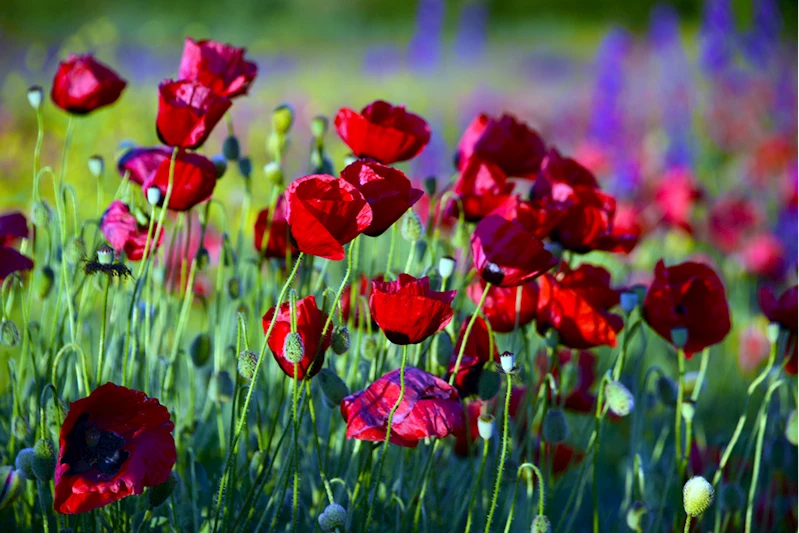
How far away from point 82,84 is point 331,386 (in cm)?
55

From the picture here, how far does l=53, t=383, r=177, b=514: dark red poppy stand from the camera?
0.74 meters

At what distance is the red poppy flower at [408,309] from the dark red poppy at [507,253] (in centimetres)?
10

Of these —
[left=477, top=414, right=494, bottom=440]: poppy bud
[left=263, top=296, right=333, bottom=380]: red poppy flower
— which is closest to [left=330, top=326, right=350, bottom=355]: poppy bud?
[left=263, top=296, right=333, bottom=380]: red poppy flower

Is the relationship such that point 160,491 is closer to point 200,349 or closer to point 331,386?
point 331,386

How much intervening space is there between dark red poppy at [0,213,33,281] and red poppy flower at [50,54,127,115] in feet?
0.59

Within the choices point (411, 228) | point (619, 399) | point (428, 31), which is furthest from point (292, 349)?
point (428, 31)

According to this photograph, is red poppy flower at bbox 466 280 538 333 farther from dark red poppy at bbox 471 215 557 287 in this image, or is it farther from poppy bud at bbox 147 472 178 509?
poppy bud at bbox 147 472 178 509

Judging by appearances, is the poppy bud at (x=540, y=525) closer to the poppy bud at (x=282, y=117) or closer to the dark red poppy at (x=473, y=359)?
the dark red poppy at (x=473, y=359)

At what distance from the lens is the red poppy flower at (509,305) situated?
1.04 meters

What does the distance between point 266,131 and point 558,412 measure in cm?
394

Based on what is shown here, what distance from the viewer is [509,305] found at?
1043 millimetres

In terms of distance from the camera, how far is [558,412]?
3.29 ft

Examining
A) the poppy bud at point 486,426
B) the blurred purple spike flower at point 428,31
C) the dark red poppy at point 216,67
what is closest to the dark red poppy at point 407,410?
the poppy bud at point 486,426

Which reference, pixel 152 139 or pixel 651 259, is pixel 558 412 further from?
pixel 152 139
